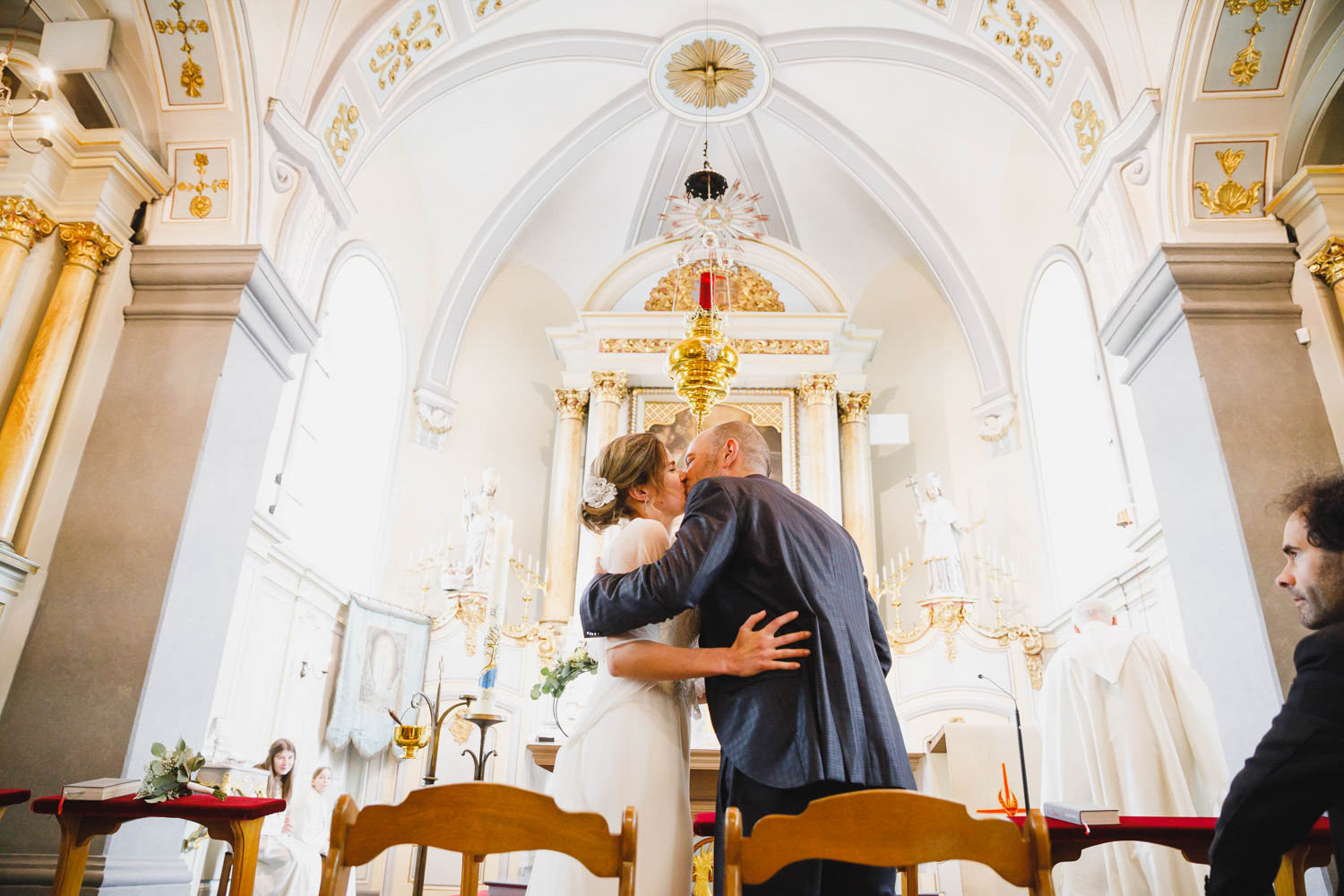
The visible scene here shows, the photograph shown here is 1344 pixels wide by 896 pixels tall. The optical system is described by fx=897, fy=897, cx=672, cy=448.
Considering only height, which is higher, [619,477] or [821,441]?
[821,441]

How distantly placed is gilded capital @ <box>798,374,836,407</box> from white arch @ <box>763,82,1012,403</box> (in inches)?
58.5

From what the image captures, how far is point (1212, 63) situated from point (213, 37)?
5.22 metres

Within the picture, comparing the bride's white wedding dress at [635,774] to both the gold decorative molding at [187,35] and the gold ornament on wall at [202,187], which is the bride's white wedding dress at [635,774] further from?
the gold decorative molding at [187,35]

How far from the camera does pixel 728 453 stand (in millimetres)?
2568

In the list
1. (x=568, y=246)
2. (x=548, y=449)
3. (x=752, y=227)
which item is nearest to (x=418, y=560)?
(x=548, y=449)

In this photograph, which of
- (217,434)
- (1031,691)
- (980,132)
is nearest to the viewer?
(217,434)

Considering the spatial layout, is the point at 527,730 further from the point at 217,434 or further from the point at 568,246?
the point at 568,246

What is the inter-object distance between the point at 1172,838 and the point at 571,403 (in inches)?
308

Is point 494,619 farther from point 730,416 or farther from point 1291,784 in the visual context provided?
point 730,416

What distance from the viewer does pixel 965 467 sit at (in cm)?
928

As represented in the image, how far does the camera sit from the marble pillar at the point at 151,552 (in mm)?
3926

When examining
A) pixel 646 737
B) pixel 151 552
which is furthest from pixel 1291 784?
pixel 151 552

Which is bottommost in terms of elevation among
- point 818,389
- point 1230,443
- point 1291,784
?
point 1291,784

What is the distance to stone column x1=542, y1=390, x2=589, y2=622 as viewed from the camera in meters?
8.84
